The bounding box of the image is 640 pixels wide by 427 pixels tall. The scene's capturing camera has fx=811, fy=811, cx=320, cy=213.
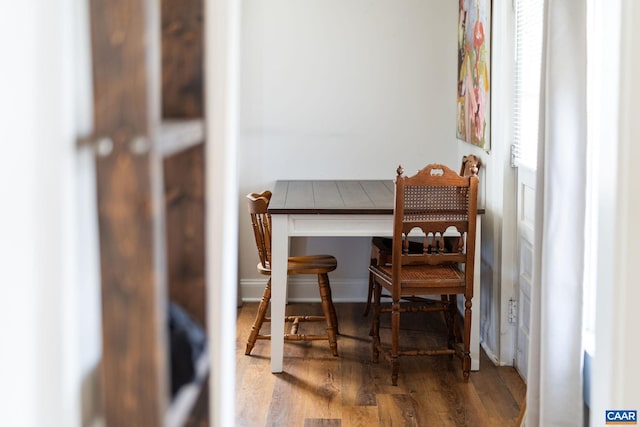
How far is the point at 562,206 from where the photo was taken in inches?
101

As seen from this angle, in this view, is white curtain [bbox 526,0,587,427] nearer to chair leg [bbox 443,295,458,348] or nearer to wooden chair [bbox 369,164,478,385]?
wooden chair [bbox 369,164,478,385]

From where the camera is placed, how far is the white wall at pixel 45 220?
3.34 ft

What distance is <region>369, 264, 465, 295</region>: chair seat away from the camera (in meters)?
3.84

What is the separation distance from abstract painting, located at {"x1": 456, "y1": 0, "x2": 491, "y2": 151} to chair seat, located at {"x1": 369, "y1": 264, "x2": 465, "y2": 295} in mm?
706

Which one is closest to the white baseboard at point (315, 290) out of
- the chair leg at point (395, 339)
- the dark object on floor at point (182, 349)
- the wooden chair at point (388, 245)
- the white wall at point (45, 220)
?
the wooden chair at point (388, 245)

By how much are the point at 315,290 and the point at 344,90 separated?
1340 mm

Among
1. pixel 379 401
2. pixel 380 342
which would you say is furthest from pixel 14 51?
pixel 380 342

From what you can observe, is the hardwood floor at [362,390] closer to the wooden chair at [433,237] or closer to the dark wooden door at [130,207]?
the wooden chair at [433,237]

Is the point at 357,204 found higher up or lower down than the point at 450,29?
lower down

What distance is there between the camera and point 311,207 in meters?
4.01

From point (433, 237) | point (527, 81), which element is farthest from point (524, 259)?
point (527, 81)

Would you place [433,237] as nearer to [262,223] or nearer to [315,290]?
[262,223]

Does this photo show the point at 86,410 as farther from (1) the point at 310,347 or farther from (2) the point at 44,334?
(1) the point at 310,347

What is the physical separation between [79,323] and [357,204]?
3024 mm
